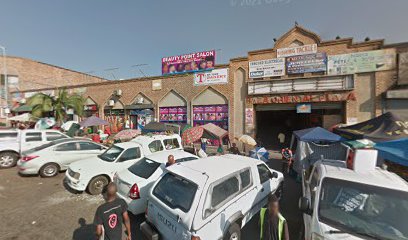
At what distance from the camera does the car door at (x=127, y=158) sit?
660 cm

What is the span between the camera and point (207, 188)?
3295mm

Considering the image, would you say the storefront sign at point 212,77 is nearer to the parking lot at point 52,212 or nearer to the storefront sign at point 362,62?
the storefront sign at point 362,62

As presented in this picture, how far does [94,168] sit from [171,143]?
3.26m

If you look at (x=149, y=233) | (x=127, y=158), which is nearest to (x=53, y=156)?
(x=127, y=158)

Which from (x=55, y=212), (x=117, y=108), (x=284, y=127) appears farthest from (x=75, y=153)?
(x=284, y=127)

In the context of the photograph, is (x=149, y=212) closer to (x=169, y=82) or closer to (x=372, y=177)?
(x=372, y=177)

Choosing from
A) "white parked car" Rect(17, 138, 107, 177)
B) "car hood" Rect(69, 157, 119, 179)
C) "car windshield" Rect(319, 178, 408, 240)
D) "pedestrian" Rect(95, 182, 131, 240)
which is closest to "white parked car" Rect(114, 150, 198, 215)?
"car hood" Rect(69, 157, 119, 179)

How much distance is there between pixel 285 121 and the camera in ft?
64.7

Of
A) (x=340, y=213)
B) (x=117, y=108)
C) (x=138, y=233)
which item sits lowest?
(x=138, y=233)

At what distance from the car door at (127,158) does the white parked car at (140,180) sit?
1.21 m

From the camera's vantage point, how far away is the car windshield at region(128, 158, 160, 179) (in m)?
5.12

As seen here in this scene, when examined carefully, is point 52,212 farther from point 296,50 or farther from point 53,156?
point 296,50

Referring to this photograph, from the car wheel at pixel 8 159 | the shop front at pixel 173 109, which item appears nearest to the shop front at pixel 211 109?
the shop front at pixel 173 109

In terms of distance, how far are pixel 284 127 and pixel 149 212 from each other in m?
18.7
